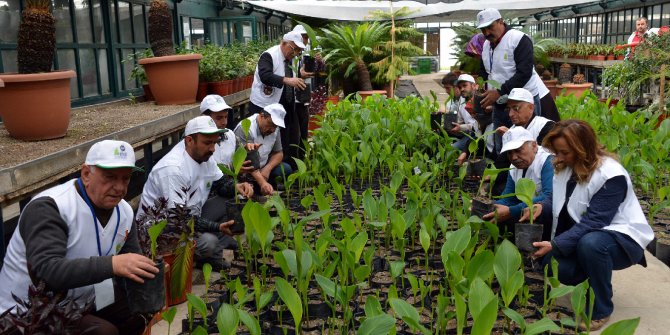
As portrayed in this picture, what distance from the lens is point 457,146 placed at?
627cm

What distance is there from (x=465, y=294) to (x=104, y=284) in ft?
4.61

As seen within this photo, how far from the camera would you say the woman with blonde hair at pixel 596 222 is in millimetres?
3070

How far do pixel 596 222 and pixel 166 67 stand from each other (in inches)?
149

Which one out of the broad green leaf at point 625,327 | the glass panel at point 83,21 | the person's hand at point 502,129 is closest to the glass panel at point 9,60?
the glass panel at point 83,21

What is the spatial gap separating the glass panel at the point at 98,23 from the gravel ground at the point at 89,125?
2.43 ft

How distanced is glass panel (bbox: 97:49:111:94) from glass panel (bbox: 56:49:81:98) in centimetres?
55

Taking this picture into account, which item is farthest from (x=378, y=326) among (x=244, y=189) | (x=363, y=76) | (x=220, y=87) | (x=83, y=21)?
(x=363, y=76)

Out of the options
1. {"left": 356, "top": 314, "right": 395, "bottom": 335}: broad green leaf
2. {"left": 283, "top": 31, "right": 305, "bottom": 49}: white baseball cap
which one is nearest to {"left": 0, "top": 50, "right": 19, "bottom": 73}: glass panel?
{"left": 283, "top": 31, "right": 305, "bottom": 49}: white baseball cap

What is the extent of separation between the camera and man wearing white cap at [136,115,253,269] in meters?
3.62

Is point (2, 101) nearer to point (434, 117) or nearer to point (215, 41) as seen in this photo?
point (434, 117)

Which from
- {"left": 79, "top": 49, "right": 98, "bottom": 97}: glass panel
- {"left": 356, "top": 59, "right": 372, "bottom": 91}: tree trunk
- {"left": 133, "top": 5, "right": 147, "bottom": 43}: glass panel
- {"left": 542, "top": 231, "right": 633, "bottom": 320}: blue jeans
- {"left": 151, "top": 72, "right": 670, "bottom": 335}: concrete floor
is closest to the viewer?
{"left": 542, "top": 231, "right": 633, "bottom": 320}: blue jeans

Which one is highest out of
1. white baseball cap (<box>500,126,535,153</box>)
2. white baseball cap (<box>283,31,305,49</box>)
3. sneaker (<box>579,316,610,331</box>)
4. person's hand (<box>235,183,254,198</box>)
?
white baseball cap (<box>283,31,305,49</box>)

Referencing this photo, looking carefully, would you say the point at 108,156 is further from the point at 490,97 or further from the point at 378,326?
the point at 490,97

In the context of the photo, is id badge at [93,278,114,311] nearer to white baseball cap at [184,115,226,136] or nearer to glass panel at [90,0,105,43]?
white baseball cap at [184,115,226,136]
